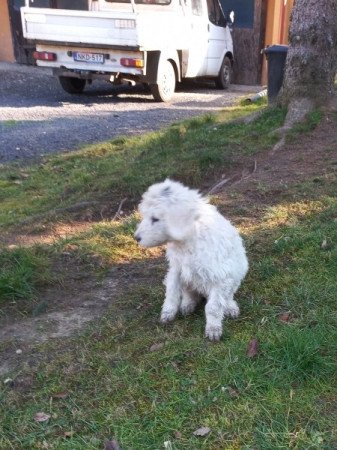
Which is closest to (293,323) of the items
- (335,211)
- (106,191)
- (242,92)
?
(335,211)

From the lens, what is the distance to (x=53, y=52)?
13.2m

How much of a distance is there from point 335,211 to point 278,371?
2425 millimetres

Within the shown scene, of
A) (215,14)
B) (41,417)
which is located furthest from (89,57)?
(41,417)

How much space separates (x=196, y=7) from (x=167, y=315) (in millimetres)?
12275

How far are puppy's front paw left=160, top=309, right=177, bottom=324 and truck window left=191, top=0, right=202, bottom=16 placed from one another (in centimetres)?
1205

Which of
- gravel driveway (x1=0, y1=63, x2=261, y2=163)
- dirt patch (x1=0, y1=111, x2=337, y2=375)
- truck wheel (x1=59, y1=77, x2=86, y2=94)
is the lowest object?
gravel driveway (x1=0, y1=63, x2=261, y2=163)

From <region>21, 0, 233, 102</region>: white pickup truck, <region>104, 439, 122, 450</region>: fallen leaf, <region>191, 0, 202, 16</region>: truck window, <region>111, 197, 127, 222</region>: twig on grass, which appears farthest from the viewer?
<region>191, 0, 202, 16</region>: truck window

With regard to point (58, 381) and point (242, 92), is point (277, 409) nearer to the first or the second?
point (58, 381)

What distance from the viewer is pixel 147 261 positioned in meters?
4.76

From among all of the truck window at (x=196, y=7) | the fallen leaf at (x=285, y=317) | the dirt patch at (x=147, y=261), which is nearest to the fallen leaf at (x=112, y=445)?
the dirt patch at (x=147, y=261)

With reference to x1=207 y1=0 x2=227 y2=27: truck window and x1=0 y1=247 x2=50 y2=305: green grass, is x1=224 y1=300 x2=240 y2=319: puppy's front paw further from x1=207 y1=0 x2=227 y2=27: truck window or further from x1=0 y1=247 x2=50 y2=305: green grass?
x1=207 y1=0 x2=227 y2=27: truck window

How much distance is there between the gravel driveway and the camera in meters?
10.2

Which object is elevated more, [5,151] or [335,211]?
[335,211]

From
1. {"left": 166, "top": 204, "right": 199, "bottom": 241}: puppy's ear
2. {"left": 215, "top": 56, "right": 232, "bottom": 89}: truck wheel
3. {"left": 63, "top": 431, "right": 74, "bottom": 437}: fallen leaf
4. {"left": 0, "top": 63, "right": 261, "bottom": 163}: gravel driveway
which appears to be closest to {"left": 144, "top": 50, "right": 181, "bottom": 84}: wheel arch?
{"left": 0, "top": 63, "right": 261, "bottom": 163}: gravel driveway
